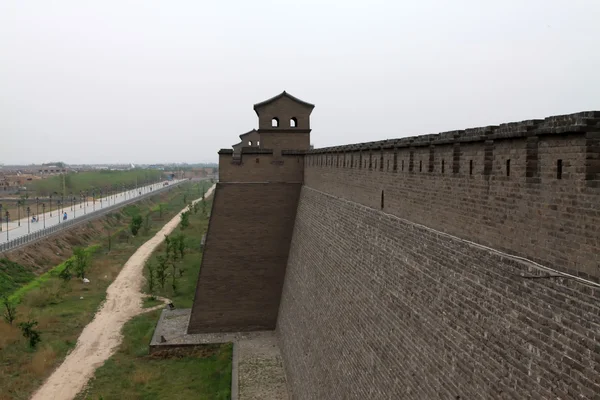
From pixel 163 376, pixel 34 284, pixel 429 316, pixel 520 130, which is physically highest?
pixel 520 130

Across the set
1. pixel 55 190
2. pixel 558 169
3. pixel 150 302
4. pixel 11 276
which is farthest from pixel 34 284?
pixel 55 190

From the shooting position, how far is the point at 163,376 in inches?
560

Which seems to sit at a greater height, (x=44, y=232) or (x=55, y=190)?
(x=55, y=190)

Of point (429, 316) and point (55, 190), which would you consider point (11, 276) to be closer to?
point (429, 316)

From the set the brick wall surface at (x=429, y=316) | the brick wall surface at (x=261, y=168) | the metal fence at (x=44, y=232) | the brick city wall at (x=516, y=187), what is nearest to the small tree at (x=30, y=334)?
the brick wall surface at (x=261, y=168)

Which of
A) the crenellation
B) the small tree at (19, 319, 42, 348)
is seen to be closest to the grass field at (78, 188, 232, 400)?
the crenellation

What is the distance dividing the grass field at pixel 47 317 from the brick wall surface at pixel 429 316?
8.90 metres

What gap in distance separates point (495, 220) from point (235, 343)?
11995 millimetres

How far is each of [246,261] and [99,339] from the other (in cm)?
687

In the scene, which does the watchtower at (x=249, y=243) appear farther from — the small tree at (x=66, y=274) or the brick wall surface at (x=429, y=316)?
the small tree at (x=66, y=274)

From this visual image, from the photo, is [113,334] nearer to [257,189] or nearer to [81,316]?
[81,316]

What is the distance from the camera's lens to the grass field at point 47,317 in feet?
48.8

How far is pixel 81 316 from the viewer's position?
20812mm

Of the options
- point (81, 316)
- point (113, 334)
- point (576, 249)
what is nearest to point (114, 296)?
point (81, 316)
